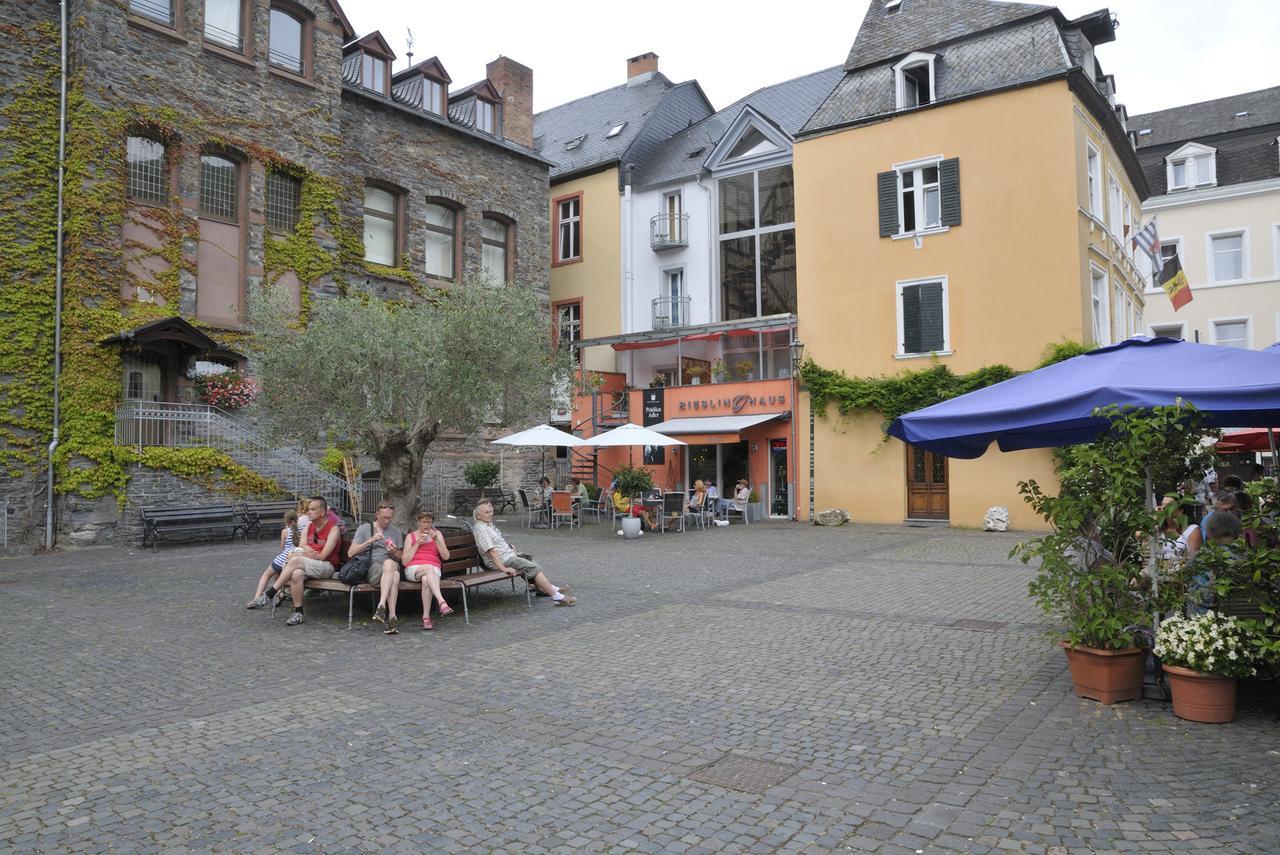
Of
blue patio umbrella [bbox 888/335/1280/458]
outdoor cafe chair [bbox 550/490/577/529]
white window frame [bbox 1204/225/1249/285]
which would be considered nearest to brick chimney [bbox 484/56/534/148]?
outdoor cafe chair [bbox 550/490/577/529]

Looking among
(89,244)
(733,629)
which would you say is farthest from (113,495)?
(733,629)

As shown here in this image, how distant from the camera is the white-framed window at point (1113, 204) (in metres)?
23.8

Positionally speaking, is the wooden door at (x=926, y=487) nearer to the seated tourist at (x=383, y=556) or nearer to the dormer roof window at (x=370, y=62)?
the seated tourist at (x=383, y=556)

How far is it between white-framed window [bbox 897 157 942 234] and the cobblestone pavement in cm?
1495

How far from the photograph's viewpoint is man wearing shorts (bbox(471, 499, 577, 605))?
10203 millimetres

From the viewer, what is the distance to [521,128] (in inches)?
1190

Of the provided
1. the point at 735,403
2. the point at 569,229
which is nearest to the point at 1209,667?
the point at 735,403

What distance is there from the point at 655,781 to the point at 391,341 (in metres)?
8.84

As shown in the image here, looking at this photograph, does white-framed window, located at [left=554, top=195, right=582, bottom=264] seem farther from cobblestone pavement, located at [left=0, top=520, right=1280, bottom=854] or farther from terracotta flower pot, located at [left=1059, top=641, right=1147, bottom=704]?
terracotta flower pot, located at [left=1059, top=641, right=1147, bottom=704]

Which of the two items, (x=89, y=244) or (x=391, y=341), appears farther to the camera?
(x=89, y=244)

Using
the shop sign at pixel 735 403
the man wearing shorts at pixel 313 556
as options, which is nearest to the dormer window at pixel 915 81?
the shop sign at pixel 735 403

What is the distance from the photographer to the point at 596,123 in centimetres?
3488

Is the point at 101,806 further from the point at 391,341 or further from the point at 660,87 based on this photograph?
the point at 660,87

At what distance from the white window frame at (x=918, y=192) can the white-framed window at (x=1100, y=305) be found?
402cm
